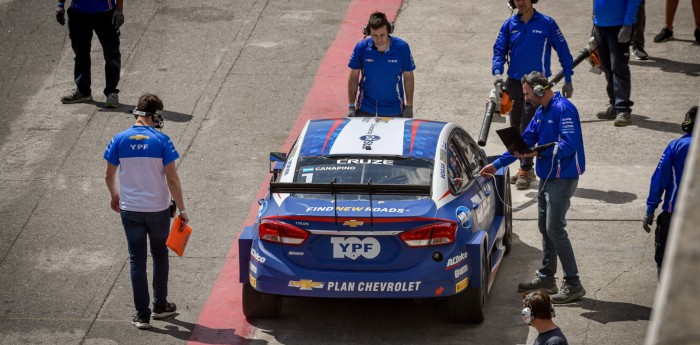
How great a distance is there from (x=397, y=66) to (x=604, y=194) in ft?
8.35

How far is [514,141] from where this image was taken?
845 cm

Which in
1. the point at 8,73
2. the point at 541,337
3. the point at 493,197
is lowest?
the point at 8,73

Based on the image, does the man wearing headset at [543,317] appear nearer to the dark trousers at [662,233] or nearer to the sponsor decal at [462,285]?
the sponsor decal at [462,285]

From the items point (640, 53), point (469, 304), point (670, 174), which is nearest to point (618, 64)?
point (640, 53)

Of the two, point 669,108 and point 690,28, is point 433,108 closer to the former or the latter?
point 669,108

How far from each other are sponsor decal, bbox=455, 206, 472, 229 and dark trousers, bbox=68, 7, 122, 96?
681cm

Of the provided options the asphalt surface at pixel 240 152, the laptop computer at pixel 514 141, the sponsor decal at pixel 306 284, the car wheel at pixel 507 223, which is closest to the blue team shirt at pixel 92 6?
the asphalt surface at pixel 240 152

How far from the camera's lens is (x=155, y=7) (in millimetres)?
16844

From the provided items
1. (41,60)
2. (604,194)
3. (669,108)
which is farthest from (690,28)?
(41,60)

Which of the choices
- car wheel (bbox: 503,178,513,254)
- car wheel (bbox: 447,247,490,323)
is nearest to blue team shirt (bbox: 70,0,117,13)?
car wheel (bbox: 503,178,513,254)

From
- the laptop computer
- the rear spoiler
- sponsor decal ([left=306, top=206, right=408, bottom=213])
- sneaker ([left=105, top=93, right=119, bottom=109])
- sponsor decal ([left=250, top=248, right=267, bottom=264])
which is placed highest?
Answer: the laptop computer

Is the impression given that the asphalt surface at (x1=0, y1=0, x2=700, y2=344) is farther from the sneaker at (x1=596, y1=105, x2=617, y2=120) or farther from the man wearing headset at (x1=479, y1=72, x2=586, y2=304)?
the man wearing headset at (x1=479, y1=72, x2=586, y2=304)

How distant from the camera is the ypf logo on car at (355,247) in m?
7.66

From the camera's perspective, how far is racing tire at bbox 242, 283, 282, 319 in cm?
834
